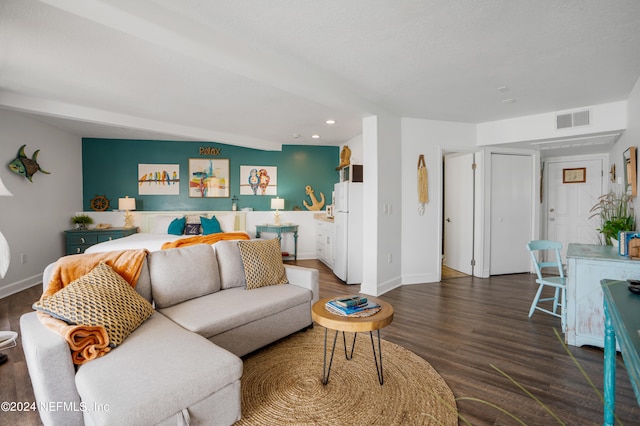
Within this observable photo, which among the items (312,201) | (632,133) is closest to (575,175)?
(632,133)

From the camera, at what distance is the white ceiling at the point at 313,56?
2227mm

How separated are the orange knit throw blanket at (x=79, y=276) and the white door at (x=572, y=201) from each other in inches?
258

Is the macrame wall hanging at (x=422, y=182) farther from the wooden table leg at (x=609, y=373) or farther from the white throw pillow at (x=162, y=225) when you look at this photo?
the white throw pillow at (x=162, y=225)

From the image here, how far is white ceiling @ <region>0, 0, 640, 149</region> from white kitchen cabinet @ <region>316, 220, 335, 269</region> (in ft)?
6.65

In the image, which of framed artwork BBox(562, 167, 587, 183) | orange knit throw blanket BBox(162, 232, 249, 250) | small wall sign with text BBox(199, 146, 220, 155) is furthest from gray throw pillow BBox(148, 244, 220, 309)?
framed artwork BBox(562, 167, 587, 183)

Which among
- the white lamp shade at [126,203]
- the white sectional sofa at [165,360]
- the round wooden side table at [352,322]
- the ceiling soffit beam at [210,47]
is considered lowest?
the white sectional sofa at [165,360]

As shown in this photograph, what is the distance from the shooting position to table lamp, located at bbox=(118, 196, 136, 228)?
594cm

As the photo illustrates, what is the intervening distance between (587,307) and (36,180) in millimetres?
6911

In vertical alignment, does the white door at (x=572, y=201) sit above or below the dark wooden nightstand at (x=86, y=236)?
above

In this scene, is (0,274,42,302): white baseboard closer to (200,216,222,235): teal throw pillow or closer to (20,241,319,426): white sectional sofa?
(200,216,222,235): teal throw pillow

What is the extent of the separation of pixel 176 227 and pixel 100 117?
6.78 ft

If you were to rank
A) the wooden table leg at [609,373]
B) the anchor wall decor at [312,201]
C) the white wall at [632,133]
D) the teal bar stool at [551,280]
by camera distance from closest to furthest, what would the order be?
the wooden table leg at [609,373] < the teal bar stool at [551,280] < the white wall at [632,133] < the anchor wall decor at [312,201]

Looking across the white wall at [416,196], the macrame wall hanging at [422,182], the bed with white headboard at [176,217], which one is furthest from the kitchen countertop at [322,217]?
the macrame wall hanging at [422,182]

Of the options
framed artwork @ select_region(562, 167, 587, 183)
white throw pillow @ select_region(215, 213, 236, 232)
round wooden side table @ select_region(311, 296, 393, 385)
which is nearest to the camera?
round wooden side table @ select_region(311, 296, 393, 385)
